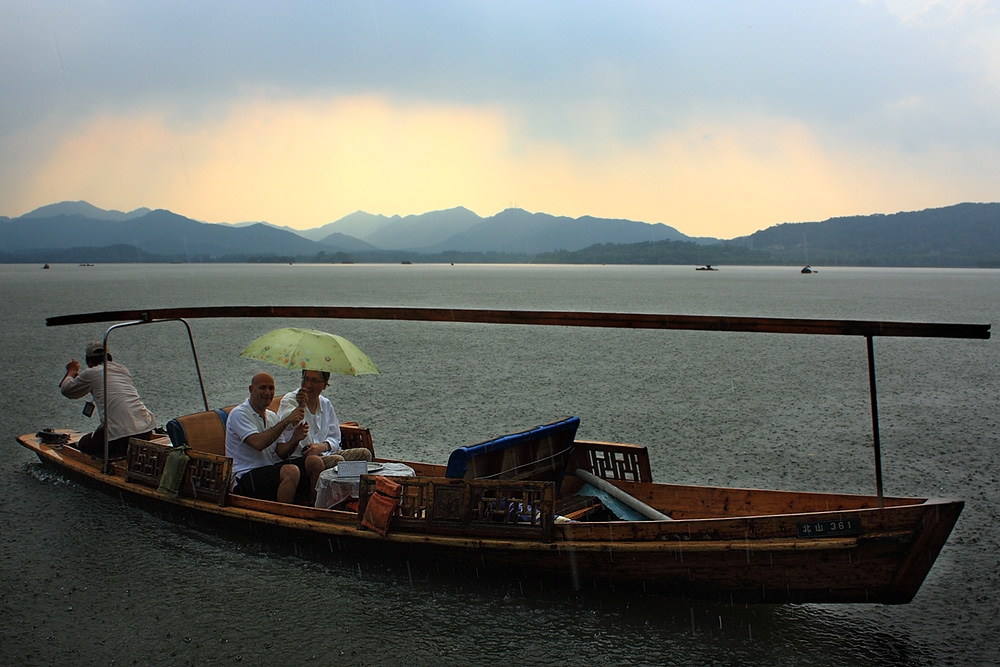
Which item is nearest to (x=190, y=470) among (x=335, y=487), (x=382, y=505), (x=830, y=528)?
(x=335, y=487)

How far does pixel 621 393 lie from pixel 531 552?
11.0m

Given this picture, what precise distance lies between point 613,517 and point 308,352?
329 centimetres

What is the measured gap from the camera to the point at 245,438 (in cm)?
705

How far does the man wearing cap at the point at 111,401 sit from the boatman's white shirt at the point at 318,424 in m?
2.70

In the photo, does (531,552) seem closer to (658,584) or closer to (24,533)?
(658,584)

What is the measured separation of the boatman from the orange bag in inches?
42.6

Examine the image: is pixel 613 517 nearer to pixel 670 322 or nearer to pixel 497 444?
pixel 497 444

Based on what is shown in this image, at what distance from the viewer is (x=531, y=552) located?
19.5ft

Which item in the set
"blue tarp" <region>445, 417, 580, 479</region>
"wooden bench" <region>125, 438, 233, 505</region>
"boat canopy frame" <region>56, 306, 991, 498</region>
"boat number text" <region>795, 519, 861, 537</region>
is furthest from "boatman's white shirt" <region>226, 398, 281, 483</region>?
"boat number text" <region>795, 519, 861, 537</region>

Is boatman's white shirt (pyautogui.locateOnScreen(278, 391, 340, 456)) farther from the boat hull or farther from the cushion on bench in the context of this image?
the cushion on bench

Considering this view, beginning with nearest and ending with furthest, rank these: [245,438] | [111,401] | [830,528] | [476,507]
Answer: [830,528], [476,507], [245,438], [111,401]

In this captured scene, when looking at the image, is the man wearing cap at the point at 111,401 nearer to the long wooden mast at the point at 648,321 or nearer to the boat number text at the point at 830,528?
the long wooden mast at the point at 648,321

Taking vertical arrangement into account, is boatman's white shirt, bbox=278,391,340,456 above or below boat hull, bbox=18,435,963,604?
above

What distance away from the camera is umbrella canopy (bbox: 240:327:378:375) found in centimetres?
655
